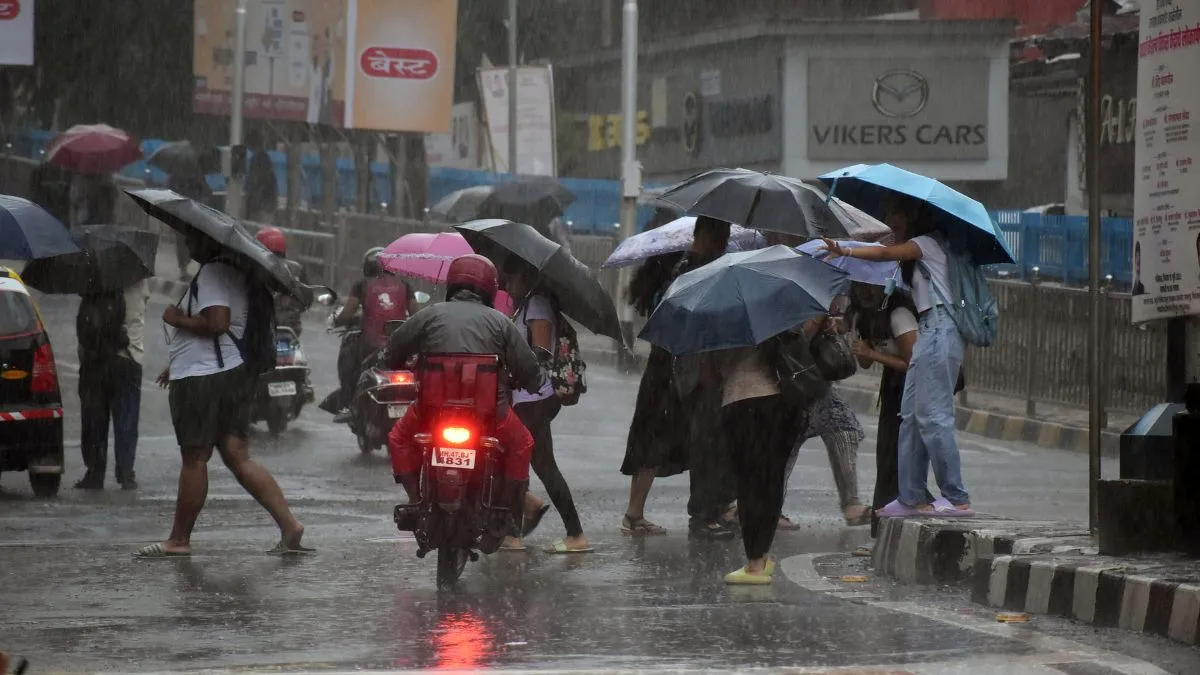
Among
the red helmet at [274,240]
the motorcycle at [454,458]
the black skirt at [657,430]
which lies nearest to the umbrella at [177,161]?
the red helmet at [274,240]

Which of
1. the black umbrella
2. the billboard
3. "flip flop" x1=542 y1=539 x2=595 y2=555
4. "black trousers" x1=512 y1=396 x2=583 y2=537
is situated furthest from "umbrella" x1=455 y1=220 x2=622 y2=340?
the billboard

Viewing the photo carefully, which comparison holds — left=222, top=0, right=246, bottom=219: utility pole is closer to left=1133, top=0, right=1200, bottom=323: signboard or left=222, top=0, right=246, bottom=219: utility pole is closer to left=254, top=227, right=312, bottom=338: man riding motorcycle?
left=254, top=227, right=312, bottom=338: man riding motorcycle

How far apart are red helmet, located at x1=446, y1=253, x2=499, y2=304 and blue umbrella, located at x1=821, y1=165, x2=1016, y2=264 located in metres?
1.68

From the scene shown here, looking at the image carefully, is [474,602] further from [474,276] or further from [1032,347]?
[1032,347]

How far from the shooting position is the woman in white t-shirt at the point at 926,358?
10.1 m

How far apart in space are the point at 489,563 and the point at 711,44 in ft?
97.8

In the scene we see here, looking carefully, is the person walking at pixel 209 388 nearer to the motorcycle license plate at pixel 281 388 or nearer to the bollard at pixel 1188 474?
the bollard at pixel 1188 474

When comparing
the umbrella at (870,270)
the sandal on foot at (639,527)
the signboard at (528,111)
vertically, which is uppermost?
the signboard at (528,111)

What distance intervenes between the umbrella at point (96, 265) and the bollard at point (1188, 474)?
7498mm

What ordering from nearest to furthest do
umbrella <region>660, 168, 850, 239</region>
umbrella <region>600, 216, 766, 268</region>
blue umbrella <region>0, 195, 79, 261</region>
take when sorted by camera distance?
umbrella <region>660, 168, 850, 239</region>, umbrella <region>600, 216, 766, 268</region>, blue umbrella <region>0, 195, 79, 261</region>

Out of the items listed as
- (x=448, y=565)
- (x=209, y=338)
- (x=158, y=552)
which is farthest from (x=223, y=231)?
(x=448, y=565)

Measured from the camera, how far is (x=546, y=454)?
10.9 metres

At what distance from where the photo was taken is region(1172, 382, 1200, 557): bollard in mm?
8508

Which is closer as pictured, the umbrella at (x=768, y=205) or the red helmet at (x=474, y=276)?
the red helmet at (x=474, y=276)
